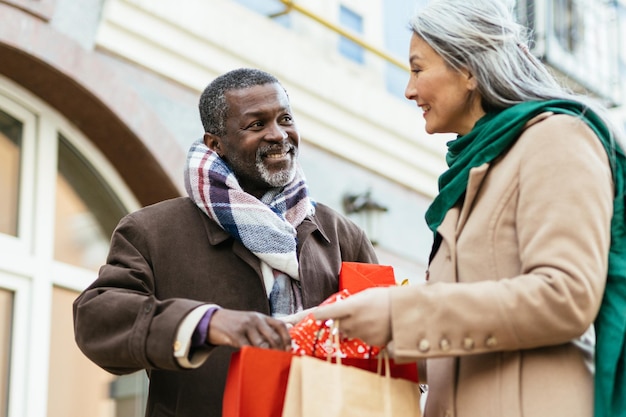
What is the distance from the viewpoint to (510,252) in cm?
288

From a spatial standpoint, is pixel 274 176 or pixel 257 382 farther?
pixel 274 176

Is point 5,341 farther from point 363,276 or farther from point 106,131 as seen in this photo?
point 363,276

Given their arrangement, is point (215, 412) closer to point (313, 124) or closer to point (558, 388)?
point (558, 388)

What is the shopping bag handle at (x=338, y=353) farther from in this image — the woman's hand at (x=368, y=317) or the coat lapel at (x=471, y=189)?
the coat lapel at (x=471, y=189)

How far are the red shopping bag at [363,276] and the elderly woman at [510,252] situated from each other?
1.54ft

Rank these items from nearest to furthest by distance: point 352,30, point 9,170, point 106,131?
1. point 9,170
2. point 106,131
3. point 352,30

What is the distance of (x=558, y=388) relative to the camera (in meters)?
2.80

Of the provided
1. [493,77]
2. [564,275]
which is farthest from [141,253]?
[564,275]

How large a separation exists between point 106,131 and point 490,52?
160 inches

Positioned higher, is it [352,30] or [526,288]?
[352,30]

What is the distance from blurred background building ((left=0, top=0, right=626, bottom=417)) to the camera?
6.43m

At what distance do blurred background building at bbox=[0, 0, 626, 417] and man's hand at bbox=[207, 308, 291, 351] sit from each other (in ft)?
11.1

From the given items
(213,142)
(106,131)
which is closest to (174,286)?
(213,142)

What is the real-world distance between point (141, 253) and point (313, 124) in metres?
4.51
